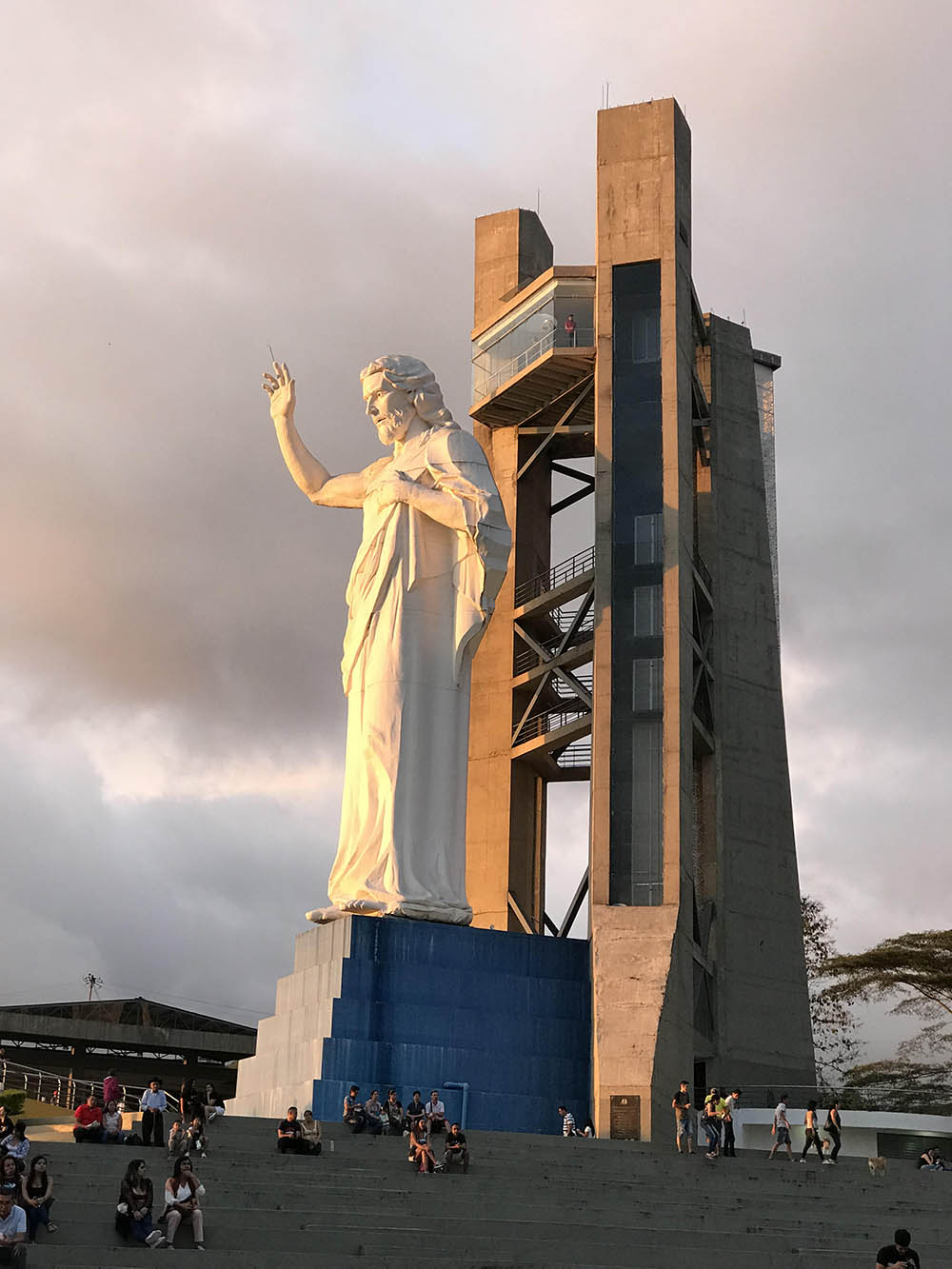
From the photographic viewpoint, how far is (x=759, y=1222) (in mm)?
15094

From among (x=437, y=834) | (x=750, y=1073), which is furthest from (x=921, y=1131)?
(x=437, y=834)

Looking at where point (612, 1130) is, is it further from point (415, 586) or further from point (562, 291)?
point (562, 291)

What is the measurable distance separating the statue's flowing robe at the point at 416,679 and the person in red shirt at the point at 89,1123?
19.4 feet

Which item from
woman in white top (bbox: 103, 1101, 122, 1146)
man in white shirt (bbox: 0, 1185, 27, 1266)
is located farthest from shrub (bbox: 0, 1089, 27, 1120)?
man in white shirt (bbox: 0, 1185, 27, 1266)

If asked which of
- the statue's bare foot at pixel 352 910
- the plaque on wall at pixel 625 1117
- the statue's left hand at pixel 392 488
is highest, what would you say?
the statue's left hand at pixel 392 488

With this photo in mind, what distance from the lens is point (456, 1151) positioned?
16.0 m

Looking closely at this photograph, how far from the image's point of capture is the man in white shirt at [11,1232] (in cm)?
1132

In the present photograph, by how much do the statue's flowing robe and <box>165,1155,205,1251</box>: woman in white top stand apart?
8353 mm

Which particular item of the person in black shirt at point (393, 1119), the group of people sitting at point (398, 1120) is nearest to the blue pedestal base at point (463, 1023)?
the group of people sitting at point (398, 1120)

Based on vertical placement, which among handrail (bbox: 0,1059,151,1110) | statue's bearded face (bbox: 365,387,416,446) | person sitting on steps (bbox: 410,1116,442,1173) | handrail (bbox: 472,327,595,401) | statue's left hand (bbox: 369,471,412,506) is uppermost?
handrail (bbox: 472,327,595,401)

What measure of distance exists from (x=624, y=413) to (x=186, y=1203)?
15.2 meters

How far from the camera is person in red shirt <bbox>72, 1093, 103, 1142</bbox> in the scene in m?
15.5

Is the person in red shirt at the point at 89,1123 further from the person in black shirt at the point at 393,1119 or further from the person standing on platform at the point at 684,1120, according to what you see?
the person standing on platform at the point at 684,1120

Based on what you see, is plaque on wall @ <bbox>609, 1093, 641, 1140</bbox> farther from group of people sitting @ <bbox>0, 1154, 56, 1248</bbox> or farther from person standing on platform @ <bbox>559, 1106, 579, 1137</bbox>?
group of people sitting @ <bbox>0, 1154, 56, 1248</bbox>
